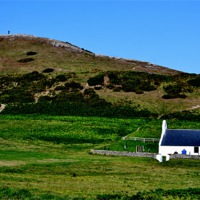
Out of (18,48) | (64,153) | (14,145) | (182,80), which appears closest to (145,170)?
(64,153)

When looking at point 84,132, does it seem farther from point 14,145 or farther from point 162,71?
point 162,71

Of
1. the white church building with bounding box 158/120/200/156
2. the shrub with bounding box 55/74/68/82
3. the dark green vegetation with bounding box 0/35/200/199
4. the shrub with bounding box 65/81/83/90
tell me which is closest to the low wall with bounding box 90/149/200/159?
the dark green vegetation with bounding box 0/35/200/199

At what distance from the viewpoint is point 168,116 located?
104125mm

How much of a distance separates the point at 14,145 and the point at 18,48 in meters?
97.7

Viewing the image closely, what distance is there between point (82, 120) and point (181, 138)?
91.6 feet

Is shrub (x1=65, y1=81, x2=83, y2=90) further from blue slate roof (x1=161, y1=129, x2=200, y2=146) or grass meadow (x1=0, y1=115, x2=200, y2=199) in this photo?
blue slate roof (x1=161, y1=129, x2=200, y2=146)

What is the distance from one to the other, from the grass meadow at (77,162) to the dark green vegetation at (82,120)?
93mm

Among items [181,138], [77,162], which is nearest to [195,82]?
[181,138]

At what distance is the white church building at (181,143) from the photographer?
74.9 metres

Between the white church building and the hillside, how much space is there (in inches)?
1145

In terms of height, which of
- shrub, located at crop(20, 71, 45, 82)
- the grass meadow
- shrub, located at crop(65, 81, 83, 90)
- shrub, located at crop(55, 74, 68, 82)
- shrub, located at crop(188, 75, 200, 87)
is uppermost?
shrub, located at crop(20, 71, 45, 82)

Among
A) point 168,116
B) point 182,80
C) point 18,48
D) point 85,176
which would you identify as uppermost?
point 18,48

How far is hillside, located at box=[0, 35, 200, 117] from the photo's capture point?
114 meters

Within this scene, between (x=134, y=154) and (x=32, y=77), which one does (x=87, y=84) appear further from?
(x=134, y=154)
